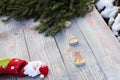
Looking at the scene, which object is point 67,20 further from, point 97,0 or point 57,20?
point 97,0

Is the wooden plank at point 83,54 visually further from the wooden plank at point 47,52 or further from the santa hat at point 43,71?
the santa hat at point 43,71

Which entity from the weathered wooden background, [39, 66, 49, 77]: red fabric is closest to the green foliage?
the weathered wooden background

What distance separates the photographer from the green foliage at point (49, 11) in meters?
2.31

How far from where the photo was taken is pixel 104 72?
1805mm

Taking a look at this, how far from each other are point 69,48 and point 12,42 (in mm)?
480

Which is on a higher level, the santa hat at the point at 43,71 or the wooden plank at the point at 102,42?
the wooden plank at the point at 102,42

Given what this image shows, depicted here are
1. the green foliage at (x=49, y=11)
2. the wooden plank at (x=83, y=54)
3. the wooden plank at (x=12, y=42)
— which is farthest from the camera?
the green foliage at (x=49, y=11)

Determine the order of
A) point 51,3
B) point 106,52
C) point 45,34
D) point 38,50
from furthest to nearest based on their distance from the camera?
point 51,3
point 45,34
point 38,50
point 106,52

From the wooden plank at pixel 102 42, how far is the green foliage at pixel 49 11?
0.09 meters

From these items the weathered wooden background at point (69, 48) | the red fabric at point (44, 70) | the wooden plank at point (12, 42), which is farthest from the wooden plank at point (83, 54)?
the wooden plank at point (12, 42)

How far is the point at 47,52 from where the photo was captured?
2068 millimetres

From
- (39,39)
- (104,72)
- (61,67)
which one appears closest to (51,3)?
(39,39)

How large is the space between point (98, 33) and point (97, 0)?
469 mm

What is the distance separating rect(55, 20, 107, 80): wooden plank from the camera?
1809 mm
